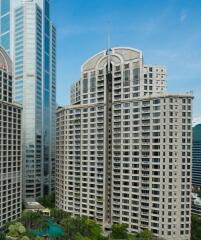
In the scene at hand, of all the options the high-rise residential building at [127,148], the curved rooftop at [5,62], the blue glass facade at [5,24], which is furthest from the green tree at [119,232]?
the blue glass facade at [5,24]

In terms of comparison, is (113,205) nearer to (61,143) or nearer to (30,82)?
(61,143)

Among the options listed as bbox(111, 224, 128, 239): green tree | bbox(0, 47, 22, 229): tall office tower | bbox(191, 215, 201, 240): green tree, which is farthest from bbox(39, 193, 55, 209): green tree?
bbox(191, 215, 201, 240): green tree

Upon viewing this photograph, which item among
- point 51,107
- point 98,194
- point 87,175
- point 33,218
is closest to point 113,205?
point 98,194

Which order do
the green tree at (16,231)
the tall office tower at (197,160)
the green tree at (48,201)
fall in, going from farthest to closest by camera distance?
the tall office tower at (197,160)
the green tree at (48,201)
the green tree at (16,231)

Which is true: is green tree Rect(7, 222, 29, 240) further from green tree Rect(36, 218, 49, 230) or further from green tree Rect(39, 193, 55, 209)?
green tree Rect(39, 193, 55, 209)

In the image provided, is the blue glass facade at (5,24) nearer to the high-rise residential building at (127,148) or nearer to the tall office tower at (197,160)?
the high-rise residential building at (127,148)

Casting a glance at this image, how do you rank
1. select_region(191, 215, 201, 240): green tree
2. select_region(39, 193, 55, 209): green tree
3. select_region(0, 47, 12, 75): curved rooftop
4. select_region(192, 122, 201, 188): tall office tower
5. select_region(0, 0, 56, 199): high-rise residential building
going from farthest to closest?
select_region(192, 122, 201, 188): tall office tower < select_region(0, 0, 56, 199): high-rise residential building < select_region(39, 193, 55, 209): green tree < select_region(0, 47, 12, 75): curved rooftop < select_region(191, 215, 201, 240): green tree
